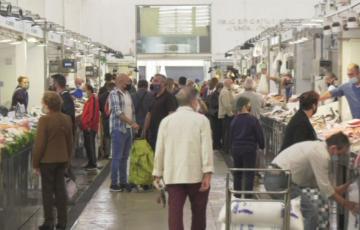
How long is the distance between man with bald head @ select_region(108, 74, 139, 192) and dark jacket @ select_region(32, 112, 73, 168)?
2.66 metres

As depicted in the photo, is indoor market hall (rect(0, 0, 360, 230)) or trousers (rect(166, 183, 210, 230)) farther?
trousers (rect(166, 183, 210, 230))

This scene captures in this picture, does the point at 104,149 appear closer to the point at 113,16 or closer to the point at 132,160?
the point at 132,160

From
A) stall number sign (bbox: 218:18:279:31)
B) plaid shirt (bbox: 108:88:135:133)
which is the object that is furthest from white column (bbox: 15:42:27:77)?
stall number sign (bbox: 218:18:279:31)

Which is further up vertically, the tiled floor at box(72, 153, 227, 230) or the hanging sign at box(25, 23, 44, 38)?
the hanging sign at box(25, 23, 44, 38)

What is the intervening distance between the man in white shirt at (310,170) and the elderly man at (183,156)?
0.54 metres

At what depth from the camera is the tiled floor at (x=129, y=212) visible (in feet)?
27.5

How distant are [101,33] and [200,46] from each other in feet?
14.7

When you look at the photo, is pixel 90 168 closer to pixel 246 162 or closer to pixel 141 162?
pixel 141 162

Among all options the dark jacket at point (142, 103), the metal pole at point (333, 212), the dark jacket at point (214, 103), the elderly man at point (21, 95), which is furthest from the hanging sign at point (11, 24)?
the metal pole at point (333, 212)

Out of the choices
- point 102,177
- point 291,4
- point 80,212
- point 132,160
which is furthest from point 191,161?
point 291,4

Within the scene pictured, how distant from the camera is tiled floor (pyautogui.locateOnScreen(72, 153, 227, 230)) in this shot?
8.38 meters

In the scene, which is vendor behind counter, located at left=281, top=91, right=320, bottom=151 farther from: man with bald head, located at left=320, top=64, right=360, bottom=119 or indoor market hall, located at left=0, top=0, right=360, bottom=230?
man with bald head, located at left=320, top=64, right=360, bottom=119

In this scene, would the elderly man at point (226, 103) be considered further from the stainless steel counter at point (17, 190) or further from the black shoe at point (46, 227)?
the black shoe at point (46, 227)

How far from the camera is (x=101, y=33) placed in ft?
108
